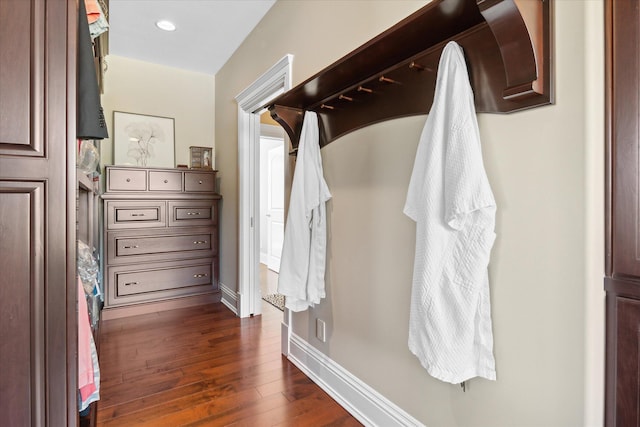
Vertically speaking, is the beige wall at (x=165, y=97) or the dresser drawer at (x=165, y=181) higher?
the beige wall at (x=165, y=97)

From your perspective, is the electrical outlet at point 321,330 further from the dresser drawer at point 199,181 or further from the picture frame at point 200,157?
the picture frame at point 200,157

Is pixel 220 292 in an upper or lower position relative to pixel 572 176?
lower

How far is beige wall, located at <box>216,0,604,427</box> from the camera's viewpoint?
884 mm

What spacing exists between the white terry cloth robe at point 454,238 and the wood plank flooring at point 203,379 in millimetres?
869

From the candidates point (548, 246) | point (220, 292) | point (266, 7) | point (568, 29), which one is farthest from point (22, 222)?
point (220, 292)

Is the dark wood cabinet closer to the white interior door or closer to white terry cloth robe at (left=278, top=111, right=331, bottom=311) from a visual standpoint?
white terry cloth robe at (left=278, top=111, right=331, bottom=311)

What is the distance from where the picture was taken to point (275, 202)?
584cm

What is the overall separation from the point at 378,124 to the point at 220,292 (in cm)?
278

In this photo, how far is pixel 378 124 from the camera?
1.57 meters

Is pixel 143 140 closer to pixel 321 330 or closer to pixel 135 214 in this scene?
pixel 135 214

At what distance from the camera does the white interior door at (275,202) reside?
18.3ft

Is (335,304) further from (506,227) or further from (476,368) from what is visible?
(506,227)

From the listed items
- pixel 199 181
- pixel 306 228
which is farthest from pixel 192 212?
pixel 306 228

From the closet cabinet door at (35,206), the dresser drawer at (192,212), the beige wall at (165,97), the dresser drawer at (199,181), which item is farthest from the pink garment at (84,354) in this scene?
the beige wall at (165,97)
